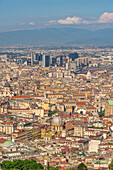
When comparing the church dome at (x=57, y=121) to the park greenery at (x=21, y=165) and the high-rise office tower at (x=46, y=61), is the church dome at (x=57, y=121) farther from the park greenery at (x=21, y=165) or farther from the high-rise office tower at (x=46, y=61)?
the high-rise office tower at (x=46, y=61)

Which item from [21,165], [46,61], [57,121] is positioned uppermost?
[21,165]

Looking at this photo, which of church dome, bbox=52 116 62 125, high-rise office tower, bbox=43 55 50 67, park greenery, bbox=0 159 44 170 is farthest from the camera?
high-rise office tower, bbox=43 55 50 67

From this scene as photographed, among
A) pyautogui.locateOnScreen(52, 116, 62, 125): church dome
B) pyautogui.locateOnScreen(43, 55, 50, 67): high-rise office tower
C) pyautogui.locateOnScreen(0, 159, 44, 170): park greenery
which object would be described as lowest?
pyautogui.locateOnScreen(43, 55, 50, 67): high-rise office tower

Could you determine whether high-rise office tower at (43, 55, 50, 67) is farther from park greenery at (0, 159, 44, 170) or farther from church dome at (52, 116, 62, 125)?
park greenery at (0, 159, 44, 170)

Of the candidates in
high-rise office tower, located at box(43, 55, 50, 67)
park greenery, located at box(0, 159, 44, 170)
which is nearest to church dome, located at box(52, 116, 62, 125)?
park greenery, located at box(0, 159, 44, 170)

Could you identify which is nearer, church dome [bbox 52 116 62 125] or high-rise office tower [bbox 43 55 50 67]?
church dome [bbox 52 116 62 125]

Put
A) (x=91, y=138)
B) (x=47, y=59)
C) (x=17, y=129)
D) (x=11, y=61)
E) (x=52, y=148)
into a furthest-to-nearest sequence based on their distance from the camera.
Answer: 1. (x=11, y=61)
2. (x=47, y=59)
3. (x=17, y=129)
4. (x=91, y=138)
5. (x=52, y=148)

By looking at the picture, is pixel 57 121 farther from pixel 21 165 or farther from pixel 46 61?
pixel 46 61

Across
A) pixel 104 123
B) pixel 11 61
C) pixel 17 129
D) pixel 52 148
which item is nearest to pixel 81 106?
pixel 104 123

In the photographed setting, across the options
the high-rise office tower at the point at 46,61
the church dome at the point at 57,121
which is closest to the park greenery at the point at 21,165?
the church dome at the point at 57,121

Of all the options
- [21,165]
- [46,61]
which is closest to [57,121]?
[21,165]

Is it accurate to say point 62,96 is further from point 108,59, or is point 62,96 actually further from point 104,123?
point 108,59
